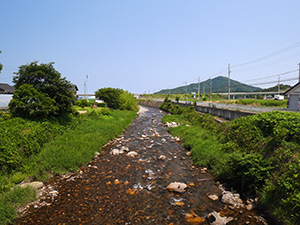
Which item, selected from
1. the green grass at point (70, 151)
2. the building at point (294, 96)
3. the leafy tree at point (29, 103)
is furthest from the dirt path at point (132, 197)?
the building at point (294, 96)

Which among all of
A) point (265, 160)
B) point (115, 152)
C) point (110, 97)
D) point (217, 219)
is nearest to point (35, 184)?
point (115, 152)

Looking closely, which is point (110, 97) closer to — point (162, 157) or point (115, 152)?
point (115, 152)

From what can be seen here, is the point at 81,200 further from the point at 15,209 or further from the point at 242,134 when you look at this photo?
the point at 242,134

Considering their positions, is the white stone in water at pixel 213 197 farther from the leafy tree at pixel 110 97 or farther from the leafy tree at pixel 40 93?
the leafy tree at pixel 110 97

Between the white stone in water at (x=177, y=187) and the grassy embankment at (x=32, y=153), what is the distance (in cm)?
586

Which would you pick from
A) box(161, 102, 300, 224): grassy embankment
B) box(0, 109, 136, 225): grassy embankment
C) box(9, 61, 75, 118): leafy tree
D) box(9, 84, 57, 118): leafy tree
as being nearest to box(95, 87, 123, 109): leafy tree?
box(9, 61, 75, 118): leafy tree

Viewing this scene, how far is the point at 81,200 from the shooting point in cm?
837

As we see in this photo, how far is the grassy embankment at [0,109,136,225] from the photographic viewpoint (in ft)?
26.4

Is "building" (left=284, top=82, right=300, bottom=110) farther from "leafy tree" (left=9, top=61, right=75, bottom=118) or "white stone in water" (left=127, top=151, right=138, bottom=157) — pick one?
"leafy tree" (left=9, top=61, right=75, bottom=118)

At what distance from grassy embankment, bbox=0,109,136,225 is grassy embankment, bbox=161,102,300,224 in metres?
8.25

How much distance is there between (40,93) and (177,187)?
13988 millimetres

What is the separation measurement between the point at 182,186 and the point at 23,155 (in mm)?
9120

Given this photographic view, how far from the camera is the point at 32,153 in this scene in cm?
1166

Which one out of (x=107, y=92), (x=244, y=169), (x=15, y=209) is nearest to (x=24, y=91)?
(x=15, y=209)
